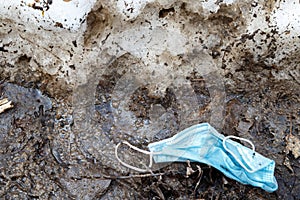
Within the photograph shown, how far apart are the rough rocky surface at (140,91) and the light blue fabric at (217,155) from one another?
0.16ft

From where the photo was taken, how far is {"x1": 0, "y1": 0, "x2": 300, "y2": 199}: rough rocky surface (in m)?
2.75

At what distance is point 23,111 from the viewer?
2916 mm

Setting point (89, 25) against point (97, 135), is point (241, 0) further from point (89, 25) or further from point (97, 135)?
point (97, 135)

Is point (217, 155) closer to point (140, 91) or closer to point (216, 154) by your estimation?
point (216, 154)

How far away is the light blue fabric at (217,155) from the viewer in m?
2.73

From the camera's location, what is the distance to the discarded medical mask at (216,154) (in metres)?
2.73

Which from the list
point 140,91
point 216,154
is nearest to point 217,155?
point 216,154

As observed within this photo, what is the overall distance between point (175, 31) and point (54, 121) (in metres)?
0.78

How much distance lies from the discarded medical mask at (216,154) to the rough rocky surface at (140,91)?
0.05 metres

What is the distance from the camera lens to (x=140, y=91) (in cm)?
296

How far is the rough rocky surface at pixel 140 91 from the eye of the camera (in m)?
2.75

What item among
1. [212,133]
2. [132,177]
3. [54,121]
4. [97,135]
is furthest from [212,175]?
[54,121]

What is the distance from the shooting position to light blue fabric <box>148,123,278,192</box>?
8.96 feet

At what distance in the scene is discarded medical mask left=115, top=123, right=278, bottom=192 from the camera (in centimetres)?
273
